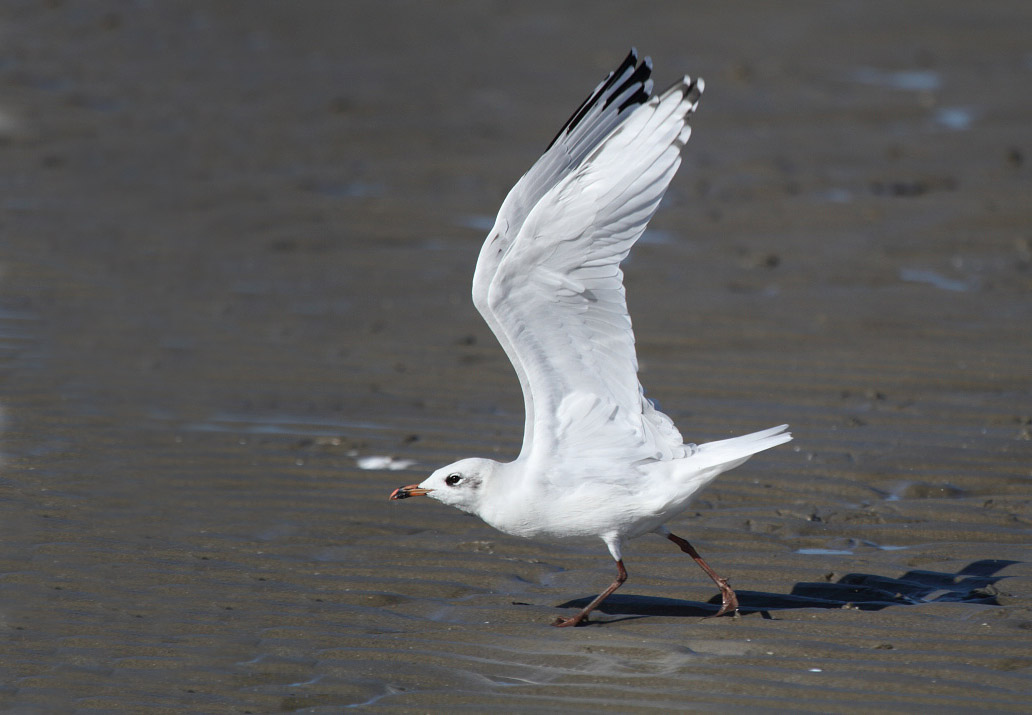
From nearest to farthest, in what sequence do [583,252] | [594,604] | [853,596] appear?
[583,252] < [594,604] < [853,596]

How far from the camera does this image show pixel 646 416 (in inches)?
230

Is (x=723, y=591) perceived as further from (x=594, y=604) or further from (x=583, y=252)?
(x=583, y=252)

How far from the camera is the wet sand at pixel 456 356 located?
5.22 meters

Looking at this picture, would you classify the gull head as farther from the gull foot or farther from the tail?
the gull foot

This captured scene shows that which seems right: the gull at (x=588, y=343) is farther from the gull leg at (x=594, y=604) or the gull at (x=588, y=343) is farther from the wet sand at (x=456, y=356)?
the wet sand at (x=456, y=356)

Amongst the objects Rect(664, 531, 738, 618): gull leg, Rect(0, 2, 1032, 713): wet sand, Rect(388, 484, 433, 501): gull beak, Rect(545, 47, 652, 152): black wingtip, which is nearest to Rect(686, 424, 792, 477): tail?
Rect(664, 531, 738, 618): gull leg

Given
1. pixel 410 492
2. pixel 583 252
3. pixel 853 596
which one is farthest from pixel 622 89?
pixel 853 596

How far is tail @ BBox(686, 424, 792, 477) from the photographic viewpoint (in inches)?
210

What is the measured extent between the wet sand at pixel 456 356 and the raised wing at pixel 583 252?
904mm

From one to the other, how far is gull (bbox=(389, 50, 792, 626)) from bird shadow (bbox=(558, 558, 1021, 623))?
0.52 ft

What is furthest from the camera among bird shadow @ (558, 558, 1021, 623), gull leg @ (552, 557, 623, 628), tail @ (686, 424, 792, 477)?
bird shadow @ (558, 558, 1021, 623)

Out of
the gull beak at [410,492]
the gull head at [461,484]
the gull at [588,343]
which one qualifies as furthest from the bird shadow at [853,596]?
the gull beak at [410,492]

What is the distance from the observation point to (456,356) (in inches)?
352

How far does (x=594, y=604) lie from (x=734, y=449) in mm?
842
